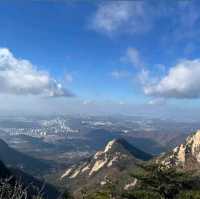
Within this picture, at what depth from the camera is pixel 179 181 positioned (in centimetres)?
4203

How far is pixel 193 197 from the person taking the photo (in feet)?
115

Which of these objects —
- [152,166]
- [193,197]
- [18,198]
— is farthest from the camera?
[152,166]

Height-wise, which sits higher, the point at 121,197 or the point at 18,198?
Result: the point at 18,198

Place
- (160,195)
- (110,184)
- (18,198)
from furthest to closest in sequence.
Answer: (110,184), (160,195), (18,198)

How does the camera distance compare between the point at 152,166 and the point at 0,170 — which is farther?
the point at 0,170

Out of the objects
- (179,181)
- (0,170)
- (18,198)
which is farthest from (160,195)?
(0,170)

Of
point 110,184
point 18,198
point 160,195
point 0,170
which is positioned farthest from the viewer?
point 0,170

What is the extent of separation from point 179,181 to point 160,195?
287cm

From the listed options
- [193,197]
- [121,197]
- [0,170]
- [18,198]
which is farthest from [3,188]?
[0,170]

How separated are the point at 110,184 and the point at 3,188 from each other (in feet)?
121

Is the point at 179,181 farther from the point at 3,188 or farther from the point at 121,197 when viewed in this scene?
the point at 3,188

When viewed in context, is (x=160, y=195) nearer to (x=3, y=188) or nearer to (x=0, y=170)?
(x=3, y=188)

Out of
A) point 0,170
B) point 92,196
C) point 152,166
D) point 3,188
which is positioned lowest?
point 0,170

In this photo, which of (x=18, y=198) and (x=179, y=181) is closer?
(x=18, y=198)
